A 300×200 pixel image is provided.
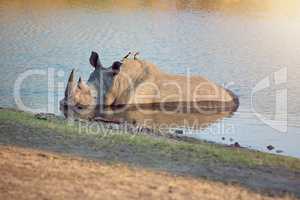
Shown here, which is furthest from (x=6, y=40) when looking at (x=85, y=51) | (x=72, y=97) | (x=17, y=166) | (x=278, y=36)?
(x=17, y=166)

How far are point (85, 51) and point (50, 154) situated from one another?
15162 millimetres

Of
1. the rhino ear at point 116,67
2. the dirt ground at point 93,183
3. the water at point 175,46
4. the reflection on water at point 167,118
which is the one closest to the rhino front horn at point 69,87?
the water at point 175,46

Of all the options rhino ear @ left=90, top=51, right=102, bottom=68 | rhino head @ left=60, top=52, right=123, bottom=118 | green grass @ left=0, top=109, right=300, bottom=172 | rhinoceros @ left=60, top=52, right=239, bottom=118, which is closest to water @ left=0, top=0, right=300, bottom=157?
rhino head @ left=60, top=52, right=123, bottom=118

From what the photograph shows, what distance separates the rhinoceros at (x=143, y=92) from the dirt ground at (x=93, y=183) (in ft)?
28.4

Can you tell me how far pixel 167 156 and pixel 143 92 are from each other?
8.18m

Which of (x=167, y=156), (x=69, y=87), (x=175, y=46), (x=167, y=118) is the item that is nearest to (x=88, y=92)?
(x=69, y=87)

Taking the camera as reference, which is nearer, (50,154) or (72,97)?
(50,154)

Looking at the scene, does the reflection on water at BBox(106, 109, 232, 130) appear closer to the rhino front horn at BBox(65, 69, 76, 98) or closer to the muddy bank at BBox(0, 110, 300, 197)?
the rhino front horn at BBox(65, 69, 76, 98)

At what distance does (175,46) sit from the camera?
27016mm

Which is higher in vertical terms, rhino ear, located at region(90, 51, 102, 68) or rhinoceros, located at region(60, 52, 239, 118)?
rhino ear, located at region(90, 51, 102, 68)

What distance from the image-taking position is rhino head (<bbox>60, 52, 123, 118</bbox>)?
56.9 ft

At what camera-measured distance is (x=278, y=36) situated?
1214 inches

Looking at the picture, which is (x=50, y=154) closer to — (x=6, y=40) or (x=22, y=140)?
(x=22, y=140)

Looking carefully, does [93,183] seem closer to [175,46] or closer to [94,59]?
[94,59]
